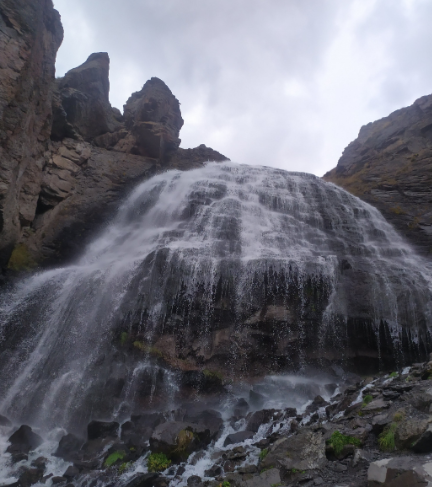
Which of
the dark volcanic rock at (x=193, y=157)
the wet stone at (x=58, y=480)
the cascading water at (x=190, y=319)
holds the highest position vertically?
the dark volcanic rock at (x=193, y=157)

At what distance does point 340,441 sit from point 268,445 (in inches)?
98.4

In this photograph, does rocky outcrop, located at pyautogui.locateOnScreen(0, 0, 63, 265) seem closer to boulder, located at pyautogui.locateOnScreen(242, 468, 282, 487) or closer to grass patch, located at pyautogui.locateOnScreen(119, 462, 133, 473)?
grass patch, located at pyautogui.locateOnScreen(119, 462, 133, 473)

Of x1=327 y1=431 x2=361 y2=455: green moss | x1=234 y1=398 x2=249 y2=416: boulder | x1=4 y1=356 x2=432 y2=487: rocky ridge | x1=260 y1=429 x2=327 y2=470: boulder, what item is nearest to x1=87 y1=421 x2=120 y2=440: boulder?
x1=4 y1=356 x2=432 y2=487: rocky ridge

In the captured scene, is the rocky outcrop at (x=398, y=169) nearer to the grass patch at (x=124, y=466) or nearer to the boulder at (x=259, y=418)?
the boulder at (x=259, y=418)

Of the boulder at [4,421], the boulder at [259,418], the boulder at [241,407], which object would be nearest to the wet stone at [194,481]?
the boulder at [259,418]

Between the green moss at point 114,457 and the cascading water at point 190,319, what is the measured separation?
2.41 m

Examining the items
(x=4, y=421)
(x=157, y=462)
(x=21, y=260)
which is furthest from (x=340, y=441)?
(x=21, y=260)

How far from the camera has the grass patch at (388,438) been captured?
5461 mm

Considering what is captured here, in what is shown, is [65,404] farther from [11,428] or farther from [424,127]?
[424,127]

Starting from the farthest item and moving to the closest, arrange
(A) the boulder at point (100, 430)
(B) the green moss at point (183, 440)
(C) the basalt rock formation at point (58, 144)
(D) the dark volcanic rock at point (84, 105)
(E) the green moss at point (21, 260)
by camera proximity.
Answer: (D) the dark volcanic rock at point (84, 105), (E) the green moss at point (21, 260), (C) the basalt rock formation at point (58, 144), (A) the boulder at point (100, 430), (B) the green moss at point (183, 440)

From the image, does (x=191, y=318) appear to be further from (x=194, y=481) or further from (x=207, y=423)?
(x=194, y=481)

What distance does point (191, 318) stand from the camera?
13898 millimetres

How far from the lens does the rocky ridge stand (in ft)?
17.3

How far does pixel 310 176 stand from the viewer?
28516 mm
